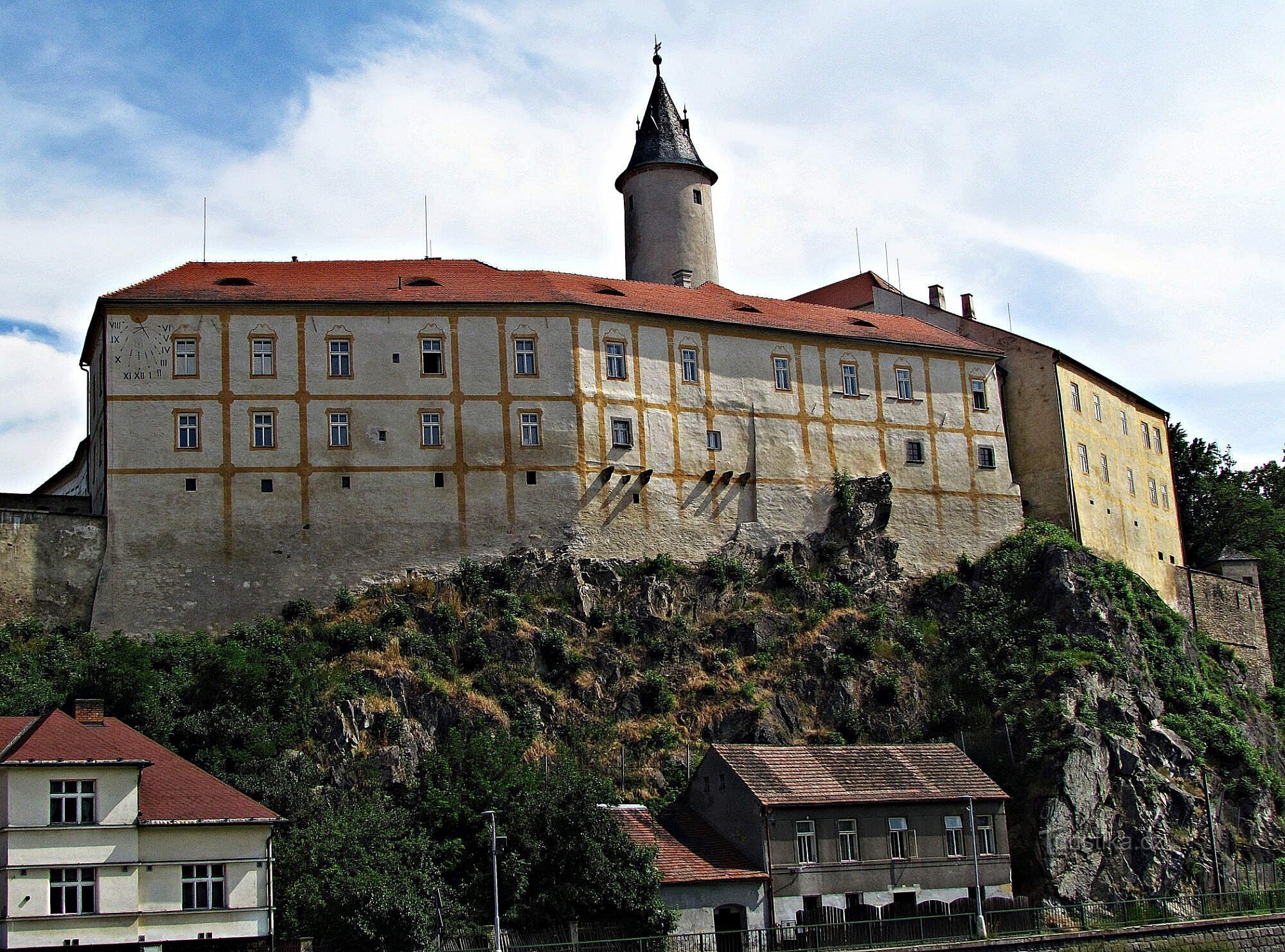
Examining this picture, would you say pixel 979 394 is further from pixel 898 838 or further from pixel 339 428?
pixel 339 428

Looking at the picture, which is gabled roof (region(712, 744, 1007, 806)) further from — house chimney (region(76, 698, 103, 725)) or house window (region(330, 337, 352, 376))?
house window (region(330, 337, 352, 376))

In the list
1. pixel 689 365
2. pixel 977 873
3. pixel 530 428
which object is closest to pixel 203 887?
pixel 977 873

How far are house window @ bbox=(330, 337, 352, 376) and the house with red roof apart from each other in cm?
2104

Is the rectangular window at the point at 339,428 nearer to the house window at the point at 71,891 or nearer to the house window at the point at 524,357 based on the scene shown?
the house window at the point at 524,357

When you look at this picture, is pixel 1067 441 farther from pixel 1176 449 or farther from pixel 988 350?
pixel 1176 449

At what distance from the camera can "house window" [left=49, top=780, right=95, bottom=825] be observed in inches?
1640

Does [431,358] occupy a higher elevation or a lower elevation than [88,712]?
higher

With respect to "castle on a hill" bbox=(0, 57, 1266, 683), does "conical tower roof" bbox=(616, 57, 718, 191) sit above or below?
above

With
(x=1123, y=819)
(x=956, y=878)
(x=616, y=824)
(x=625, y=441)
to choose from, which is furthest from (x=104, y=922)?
(x=1123, y=819)

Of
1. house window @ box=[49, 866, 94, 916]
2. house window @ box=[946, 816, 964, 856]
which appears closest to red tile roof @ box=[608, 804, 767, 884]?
house window @ box=[946, 816, 964, 856]

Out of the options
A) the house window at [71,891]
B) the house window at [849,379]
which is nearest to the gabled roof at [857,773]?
the house window at [71,891]

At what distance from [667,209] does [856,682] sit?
1151 inches

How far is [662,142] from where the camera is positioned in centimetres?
8281

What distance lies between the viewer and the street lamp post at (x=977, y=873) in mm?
48562
